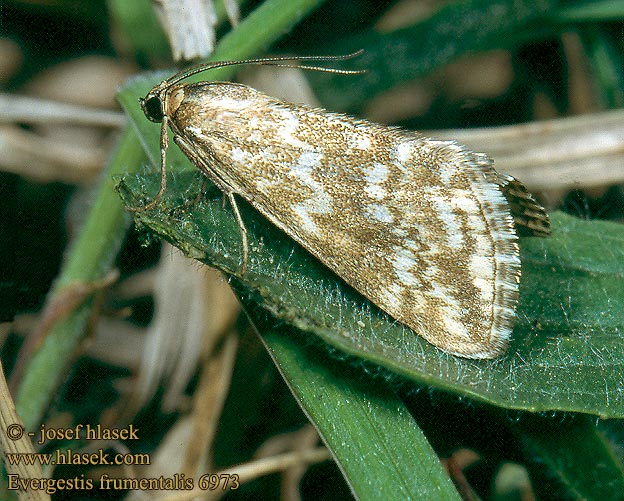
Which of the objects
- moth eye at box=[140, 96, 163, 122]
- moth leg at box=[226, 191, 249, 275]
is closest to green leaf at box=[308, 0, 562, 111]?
moth eye at box=[140, 96, 163, 122]

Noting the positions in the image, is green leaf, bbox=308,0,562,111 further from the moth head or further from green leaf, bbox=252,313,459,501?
green leaf, bbox=252,313,459,501

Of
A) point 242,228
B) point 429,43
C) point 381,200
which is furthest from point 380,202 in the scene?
point 429,43

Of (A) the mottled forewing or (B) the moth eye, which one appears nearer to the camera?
(A) the mottled forewing

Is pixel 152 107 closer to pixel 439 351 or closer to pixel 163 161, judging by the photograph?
pixel 163 161

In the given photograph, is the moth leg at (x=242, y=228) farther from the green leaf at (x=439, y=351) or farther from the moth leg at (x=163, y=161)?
the moth leg at (x=163, y=161)

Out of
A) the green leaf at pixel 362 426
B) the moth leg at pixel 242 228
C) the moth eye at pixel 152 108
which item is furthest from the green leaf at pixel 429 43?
the green leaf at pixel 362 426

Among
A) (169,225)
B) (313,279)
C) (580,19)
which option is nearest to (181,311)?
(313,279)

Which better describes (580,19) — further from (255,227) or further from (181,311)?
(181,311)
